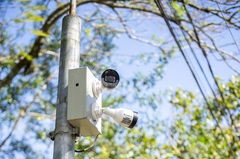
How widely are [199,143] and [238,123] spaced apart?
0.96 meters

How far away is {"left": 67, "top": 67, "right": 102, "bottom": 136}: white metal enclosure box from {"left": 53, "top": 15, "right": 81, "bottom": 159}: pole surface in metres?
0.03

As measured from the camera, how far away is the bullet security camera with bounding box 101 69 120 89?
2275mm

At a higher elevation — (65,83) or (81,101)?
(65,83)

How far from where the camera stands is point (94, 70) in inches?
335

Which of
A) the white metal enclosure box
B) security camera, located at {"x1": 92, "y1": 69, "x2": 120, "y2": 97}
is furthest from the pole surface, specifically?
security camera, located at {"x1": 92, "y1": 69, "x2": 120, "y2": 97}

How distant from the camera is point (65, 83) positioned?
230cm

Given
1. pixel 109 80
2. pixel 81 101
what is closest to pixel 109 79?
pixel 109 80

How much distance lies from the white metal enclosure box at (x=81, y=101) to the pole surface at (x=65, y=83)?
0.03m

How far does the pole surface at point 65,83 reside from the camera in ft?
6.92

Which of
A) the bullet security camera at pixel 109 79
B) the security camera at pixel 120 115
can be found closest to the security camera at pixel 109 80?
the bullet security camera at pixel 109 79

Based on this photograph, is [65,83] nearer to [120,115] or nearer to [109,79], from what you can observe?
[109,79]

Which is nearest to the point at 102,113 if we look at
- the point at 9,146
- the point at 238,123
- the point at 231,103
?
the point at 238,123

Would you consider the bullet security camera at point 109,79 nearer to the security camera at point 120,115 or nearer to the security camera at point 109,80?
the security camera at point 109,80

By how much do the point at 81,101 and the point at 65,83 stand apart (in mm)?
151
